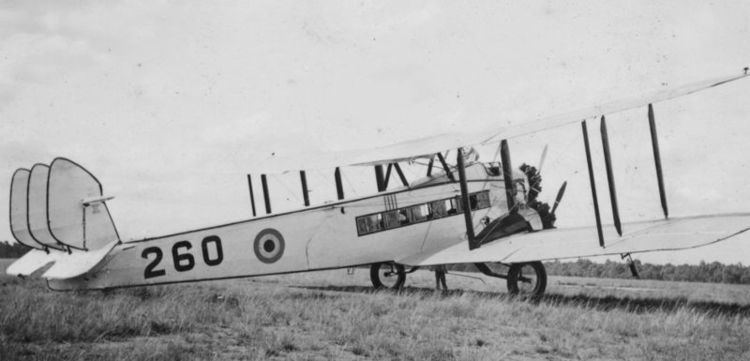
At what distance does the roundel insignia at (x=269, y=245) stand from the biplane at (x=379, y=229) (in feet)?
0.06

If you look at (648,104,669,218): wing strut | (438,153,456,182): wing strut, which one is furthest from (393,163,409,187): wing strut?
(648,104,669,218): wing strut

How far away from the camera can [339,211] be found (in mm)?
11469

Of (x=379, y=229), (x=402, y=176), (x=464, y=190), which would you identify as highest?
(x=402, y=176)

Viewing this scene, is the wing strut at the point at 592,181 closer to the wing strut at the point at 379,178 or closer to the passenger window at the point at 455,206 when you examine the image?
the passenger window at the point at 455,206

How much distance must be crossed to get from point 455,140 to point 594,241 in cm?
321

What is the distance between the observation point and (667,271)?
30969 mm

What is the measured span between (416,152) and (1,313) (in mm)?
7324

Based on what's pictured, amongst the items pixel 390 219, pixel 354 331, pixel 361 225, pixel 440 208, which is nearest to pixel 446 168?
pixel 440 208

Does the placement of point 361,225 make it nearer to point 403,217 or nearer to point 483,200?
point 403,217

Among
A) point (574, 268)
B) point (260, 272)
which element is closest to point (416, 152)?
point (260, 272)

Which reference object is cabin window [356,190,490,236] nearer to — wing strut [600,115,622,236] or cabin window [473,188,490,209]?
cabin window [473,188,490,209]

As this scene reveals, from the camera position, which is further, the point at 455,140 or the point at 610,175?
the point at 455,140

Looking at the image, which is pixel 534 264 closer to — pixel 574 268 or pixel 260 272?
pixel 260 272

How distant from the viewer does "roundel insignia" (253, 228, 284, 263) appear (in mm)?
10695
